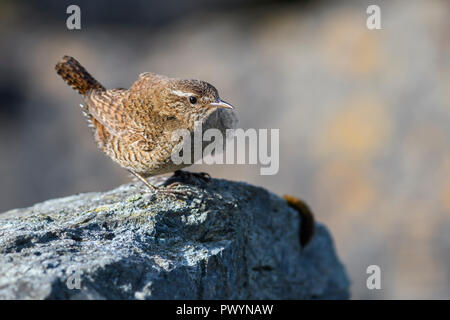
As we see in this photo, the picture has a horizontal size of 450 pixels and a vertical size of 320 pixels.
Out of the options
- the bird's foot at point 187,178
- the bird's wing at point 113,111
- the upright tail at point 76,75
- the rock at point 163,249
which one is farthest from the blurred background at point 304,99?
the upright tail at point 76,75

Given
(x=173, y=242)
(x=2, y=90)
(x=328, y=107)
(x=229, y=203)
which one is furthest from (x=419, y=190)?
(x=2, y=90)

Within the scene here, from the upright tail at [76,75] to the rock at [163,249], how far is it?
101 centimetres

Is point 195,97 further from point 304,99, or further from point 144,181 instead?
point 304,99

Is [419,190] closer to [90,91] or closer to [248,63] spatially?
[248,63]

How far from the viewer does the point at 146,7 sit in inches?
458

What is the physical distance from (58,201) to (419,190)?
626cm

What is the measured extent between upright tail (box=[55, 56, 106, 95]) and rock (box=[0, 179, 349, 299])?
1011mm

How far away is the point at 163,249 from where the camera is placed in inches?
129

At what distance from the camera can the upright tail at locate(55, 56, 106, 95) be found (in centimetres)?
472

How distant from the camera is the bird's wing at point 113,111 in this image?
4203 millimetres

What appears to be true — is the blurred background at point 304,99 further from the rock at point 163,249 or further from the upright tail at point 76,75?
the upright tail at point 76,75

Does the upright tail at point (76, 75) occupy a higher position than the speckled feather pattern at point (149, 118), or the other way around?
the upright tail at point (76, 75)

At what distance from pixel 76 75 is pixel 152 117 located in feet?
3.68

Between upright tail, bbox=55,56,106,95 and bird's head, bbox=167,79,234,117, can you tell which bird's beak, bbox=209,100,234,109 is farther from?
upright tail, bbox=55,56,106,95
